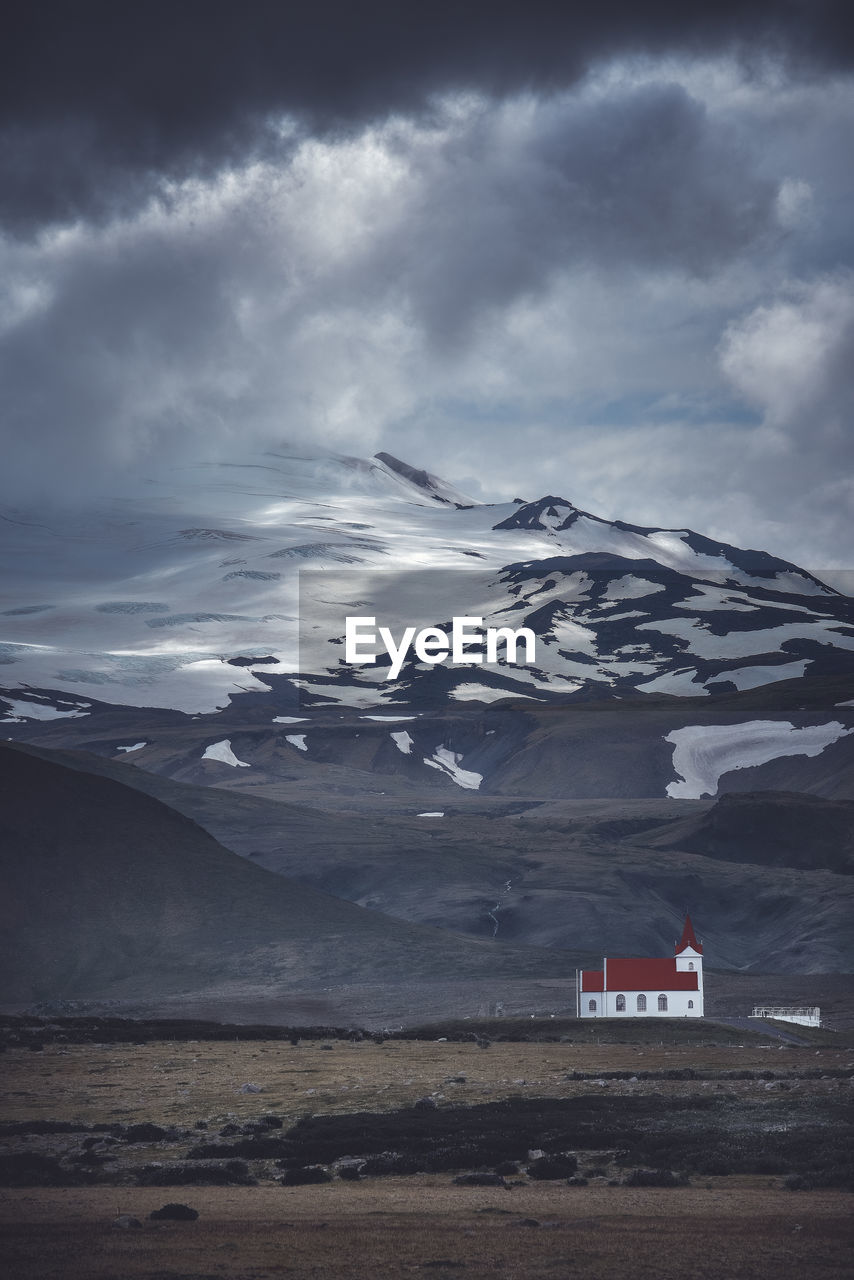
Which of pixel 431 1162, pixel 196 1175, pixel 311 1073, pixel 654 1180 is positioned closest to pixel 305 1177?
pixel 196 1175

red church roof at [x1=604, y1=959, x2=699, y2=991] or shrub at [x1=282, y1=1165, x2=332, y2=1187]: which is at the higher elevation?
red church roof at [x1=604, y1=959, x2=699, y2=991]

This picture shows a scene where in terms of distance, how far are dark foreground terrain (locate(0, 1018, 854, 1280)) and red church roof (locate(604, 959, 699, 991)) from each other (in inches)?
712

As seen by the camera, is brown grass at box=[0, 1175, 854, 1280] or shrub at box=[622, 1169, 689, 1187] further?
shrub at box=[622, 1169, 689, 1187]

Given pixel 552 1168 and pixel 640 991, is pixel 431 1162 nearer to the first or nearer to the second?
pixel 552 1168

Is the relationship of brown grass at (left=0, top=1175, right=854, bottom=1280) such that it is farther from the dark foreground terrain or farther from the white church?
the white church

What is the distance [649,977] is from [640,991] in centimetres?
111

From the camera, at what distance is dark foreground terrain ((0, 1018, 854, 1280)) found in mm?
27000

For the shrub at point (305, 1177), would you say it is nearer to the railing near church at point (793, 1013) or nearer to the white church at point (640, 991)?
the white church at point (640, 991)

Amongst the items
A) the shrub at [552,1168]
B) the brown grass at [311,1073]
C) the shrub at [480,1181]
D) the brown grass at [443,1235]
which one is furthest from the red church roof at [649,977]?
the brown grass at [443,1235]

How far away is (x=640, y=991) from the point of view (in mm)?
94312

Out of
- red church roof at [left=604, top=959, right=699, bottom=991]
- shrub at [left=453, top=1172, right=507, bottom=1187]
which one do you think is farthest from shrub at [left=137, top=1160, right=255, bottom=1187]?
red church roof at [left=604, top=959, right=699, bottom=991]

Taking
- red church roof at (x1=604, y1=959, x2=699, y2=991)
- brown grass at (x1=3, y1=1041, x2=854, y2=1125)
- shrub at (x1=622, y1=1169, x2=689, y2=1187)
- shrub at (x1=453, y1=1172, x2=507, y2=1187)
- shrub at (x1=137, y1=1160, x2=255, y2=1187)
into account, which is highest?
red church roof at (x1=604, y1=959, x2=699, y2=991)

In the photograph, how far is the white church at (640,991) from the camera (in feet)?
307

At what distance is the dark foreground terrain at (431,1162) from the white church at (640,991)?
17686 mm
